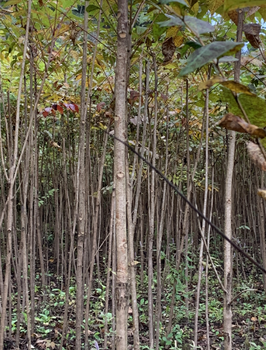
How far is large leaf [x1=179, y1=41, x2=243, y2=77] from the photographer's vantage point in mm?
284

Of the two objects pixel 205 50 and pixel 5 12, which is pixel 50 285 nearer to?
pixel 5 12

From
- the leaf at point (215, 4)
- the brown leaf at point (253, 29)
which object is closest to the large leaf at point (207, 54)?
the brown leaf at point (253, 29)

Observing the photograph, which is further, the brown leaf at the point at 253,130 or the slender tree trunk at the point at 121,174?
the slender tree trunk at the point at 121,174

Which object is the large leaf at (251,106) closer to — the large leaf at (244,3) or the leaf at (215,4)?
the large leaf at (244,3)

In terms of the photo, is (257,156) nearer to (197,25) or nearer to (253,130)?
(253,130)

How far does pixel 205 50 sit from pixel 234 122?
84mm

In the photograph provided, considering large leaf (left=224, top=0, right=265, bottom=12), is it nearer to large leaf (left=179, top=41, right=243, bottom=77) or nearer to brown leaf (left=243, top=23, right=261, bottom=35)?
large leaf (left=179, top=41, right=243, bottom=77)

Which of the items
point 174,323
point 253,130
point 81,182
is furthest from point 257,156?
point 174,323

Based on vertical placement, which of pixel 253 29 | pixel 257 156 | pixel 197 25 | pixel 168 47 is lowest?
pixel 257 156

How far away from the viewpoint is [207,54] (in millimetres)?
292

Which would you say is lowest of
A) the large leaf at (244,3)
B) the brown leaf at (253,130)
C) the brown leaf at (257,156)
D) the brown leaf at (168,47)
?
the brown leaf at (257,156)

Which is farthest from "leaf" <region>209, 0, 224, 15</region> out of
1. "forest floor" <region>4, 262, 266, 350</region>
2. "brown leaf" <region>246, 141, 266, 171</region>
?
"forest floor" <region>4, 262, 266, 350</region>

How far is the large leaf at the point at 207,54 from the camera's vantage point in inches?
11.2

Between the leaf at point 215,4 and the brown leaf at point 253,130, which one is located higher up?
the leaf at point 215,4
